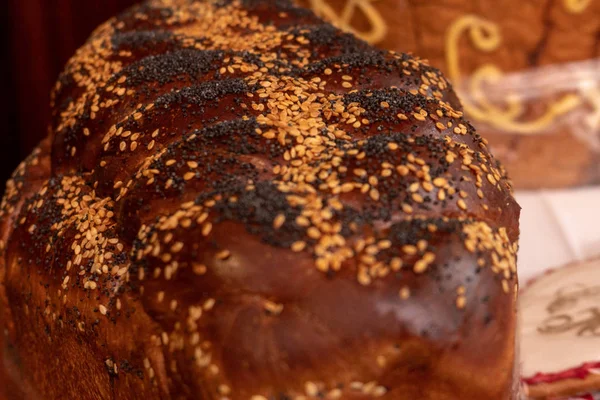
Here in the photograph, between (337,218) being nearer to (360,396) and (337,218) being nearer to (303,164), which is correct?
(303,164)

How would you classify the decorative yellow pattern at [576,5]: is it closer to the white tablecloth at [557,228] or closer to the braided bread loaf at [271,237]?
the white tablecloth at [557,228]

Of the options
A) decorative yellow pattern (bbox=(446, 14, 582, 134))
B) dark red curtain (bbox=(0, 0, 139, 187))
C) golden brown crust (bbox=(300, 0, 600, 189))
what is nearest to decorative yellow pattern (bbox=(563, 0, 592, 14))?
golden brown crust (bbox=(300, 0, 600, 189))

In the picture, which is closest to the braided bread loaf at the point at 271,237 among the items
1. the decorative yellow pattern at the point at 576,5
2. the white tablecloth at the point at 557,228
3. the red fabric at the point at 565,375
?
the red fabric at the point at 565,375

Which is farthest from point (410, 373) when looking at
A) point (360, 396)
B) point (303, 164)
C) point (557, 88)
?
point (557, 88)

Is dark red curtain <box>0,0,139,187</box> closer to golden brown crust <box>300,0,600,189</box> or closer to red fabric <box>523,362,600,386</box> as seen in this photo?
golden brown crust <box>300,0,600,189</box>

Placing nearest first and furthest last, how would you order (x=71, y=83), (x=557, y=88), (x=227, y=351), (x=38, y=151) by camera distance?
1. (x=227, y=351)
2. (x=71, y=83)
3. (x=38, y=151)
4. (x=557, y=88)

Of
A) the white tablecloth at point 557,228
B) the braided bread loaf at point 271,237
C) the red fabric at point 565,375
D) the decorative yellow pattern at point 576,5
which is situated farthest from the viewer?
the decorative yellow pattern at point 576,5
